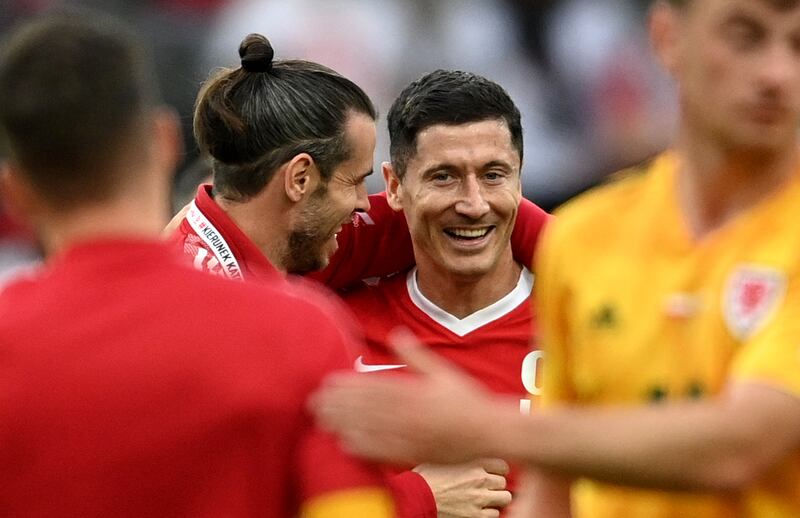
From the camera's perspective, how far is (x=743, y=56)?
2.20 meters

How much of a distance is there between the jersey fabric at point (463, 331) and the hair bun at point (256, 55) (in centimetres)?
87

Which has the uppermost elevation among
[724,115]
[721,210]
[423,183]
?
[724,115]

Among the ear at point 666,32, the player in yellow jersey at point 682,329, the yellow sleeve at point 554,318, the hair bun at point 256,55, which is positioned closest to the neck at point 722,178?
the player in yellow jersey at point 682,329

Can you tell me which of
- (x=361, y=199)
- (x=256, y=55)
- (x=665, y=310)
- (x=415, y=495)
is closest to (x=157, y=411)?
(x=665, y=310)

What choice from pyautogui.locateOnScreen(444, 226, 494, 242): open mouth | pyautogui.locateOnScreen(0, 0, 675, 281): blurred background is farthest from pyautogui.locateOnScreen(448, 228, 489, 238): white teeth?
pyautogui.locateOnScreen(0, 0, 675, 281): blurred background

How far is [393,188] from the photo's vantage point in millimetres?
5164

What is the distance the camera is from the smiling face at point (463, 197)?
16.1ft

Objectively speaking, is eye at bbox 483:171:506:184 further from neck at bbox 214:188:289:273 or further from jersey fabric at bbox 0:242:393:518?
jersey fabric at bbox 0:242:393:518

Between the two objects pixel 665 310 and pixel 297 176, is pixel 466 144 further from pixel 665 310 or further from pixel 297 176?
pixel 665 310

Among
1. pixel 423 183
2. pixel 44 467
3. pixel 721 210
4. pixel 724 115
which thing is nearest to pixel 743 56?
pixel 724 115

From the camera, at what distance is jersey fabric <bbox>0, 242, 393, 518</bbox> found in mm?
2348

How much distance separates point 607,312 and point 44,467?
0.95 meters

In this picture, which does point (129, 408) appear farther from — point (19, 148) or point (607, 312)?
point (607, 312)

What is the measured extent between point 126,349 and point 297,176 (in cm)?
271
